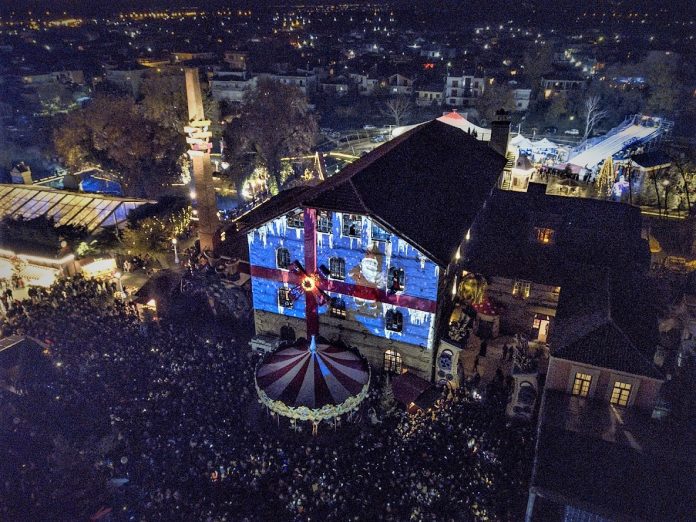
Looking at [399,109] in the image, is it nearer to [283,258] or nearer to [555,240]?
[555,240]

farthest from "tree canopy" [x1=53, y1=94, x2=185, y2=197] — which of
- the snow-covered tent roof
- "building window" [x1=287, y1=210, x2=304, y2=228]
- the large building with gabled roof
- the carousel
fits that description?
the snow-covered tent roof

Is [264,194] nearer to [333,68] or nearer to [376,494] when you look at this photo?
[376,494]

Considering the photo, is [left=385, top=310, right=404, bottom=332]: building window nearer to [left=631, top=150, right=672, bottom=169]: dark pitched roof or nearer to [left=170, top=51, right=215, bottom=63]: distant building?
[left=631, top=150, right=672, bottom=169]: dark pitched roof

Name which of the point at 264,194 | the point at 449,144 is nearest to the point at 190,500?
the point at 449,144

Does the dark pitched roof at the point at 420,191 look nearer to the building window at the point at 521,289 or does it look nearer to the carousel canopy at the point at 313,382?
the building window at the point at 521,289

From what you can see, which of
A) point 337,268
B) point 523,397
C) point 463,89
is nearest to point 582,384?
point 523,397
